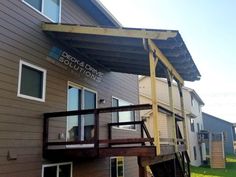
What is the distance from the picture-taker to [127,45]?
7441mm

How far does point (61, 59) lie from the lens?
8328 millimetres

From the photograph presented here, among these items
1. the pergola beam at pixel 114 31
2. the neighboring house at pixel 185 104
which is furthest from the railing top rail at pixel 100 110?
the neighboring house at pixel 185 104

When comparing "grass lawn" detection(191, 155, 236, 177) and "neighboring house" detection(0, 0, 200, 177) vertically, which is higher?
"neighboring house" detection(0, 0, 200, 177)

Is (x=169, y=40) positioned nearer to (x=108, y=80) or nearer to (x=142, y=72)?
(x=142, y=72)

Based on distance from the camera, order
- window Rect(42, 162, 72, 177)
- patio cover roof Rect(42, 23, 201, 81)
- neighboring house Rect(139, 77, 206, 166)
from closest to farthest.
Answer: patio cover roof Rect(42, 23, 201, 81) → window Rect(42, 162, 72, 177) → neighboring house Rect(139, 77, 206, 166)

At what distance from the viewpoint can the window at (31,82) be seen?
21.9 ft

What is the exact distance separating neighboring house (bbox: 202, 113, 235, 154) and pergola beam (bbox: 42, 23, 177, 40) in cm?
3820

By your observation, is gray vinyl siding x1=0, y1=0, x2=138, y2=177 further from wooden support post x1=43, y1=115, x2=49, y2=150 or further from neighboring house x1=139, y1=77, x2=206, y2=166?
neighboring house x1=139, y1=77, x2=206, y2=166

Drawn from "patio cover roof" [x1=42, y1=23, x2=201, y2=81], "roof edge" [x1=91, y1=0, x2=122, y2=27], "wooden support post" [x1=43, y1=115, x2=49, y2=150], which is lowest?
"wooden support post" [x1=43, y1=115, x2=49, y2=150]

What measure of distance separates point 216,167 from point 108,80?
18631 millimetres

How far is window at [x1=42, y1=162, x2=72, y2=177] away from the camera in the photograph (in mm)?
7258

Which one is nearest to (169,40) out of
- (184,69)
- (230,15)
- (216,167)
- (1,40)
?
(184,69)

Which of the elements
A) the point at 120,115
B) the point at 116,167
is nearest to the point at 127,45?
A: the point at 120,115

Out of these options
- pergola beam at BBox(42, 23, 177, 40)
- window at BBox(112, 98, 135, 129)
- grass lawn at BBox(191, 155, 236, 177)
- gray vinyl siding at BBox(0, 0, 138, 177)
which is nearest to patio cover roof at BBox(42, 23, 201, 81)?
pergola beam at BBox(42, 23, 177, 40)
